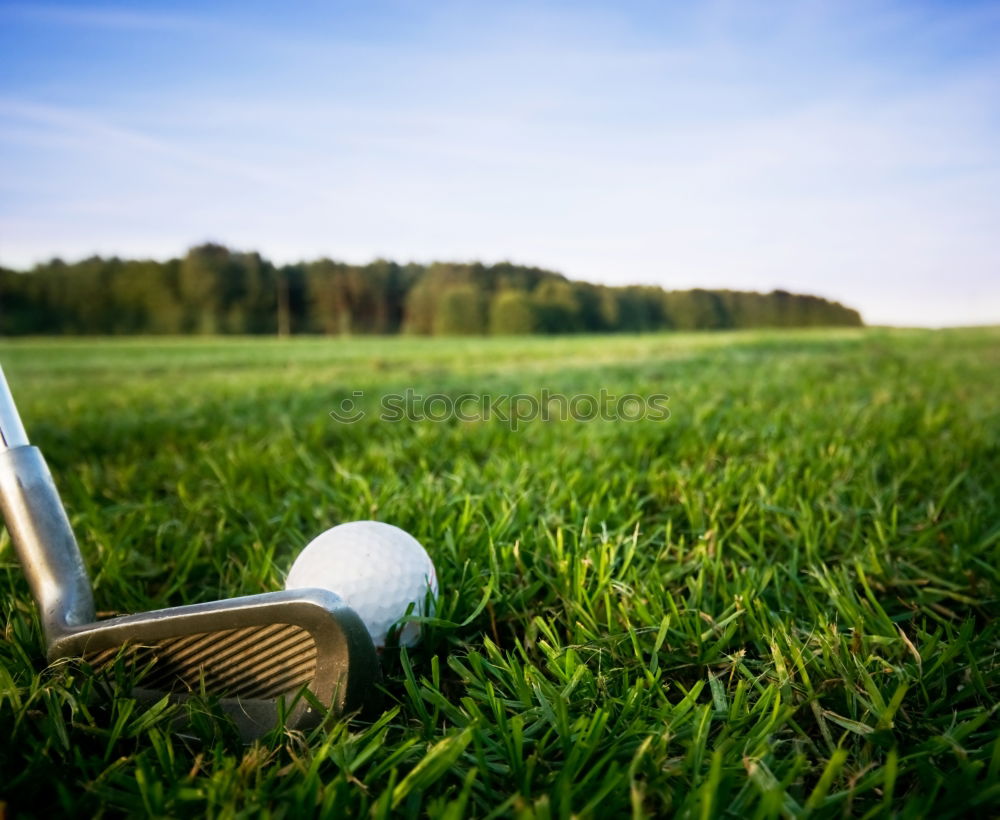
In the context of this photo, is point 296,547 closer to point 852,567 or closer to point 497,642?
point 497,642

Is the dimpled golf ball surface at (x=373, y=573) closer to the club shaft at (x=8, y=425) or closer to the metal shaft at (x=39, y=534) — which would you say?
the metal shaft at (x=39, y=534)

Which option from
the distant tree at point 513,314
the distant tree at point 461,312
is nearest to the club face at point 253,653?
the distant tree at point 513,314

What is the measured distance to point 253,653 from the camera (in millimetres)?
1096

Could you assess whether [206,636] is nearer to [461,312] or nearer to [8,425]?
[8,425]

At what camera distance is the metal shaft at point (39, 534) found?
3.91 ft

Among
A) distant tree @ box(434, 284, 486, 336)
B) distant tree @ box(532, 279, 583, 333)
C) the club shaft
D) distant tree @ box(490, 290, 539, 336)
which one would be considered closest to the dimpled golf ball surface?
the club shaft

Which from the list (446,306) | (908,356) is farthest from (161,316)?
(908,356)

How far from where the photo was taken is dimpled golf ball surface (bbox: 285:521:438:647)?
134 cm

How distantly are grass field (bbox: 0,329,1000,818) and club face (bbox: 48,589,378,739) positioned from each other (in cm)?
5

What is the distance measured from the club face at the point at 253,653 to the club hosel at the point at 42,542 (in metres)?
0.06

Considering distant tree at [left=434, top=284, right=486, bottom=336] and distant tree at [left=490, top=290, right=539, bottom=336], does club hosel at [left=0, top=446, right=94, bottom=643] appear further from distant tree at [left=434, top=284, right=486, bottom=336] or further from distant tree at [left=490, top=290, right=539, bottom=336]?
distant tree at [left=434, top=284, right=486, bottom=336]

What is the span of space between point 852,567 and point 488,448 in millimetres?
1655

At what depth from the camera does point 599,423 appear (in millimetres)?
3520

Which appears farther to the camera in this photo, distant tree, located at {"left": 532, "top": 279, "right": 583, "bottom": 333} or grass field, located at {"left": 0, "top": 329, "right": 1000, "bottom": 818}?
distant tree, located at {"left": 532, "top": 279, "right": 583, "bottom": 333}
